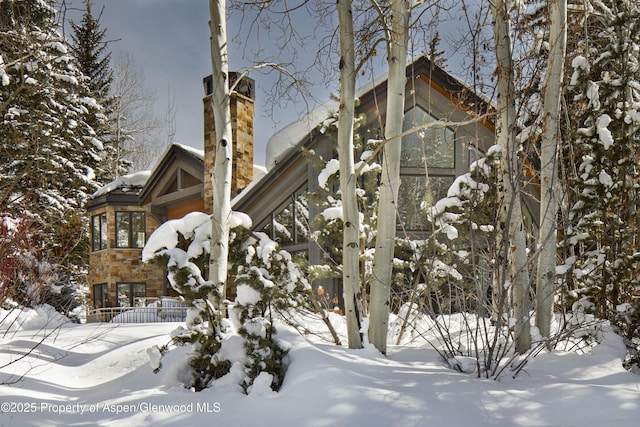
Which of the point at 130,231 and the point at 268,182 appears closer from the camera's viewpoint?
the point at 268,182

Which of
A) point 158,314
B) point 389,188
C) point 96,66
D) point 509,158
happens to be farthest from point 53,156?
point 509,158

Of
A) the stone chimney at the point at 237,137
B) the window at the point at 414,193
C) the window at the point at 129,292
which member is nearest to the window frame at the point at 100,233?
the window at the point at 129,292

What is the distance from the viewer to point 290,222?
10.9 meters

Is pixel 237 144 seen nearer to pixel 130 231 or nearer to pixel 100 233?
pixel 130 231

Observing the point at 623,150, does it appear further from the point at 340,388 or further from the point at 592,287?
the point at 340,388

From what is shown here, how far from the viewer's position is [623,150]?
16.7ft

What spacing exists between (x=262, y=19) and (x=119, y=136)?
20114 millimetres

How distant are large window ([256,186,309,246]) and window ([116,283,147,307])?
5955mm

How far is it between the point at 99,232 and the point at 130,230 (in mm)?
1393

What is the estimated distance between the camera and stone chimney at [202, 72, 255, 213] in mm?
11211

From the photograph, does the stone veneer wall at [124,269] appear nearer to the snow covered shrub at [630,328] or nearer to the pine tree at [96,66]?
the pine tree at [96,66]

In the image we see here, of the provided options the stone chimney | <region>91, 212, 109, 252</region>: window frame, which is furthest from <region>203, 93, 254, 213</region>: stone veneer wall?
<region>91, 212, 109, 252</region>: window frame

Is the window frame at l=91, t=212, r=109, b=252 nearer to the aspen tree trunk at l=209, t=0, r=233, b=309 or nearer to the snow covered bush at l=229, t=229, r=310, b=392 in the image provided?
A: the aspen tree trunk at l=209, t=0, r=233, b=309

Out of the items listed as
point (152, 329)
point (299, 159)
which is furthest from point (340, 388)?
point (299, 159)
